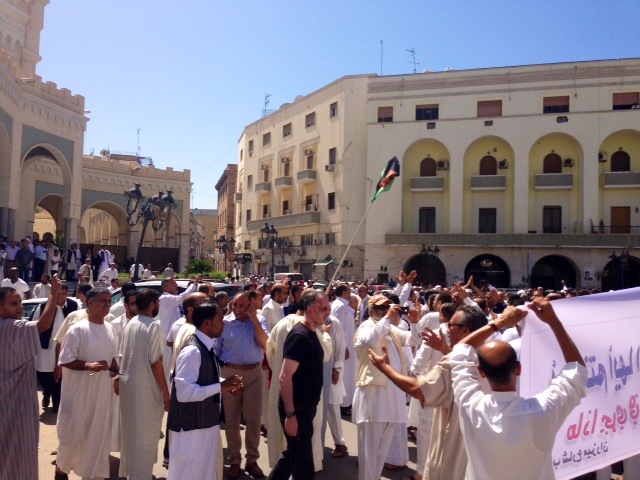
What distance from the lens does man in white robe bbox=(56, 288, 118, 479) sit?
202 inches

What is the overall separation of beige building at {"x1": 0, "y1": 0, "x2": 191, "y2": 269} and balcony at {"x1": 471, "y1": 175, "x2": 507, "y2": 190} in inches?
665

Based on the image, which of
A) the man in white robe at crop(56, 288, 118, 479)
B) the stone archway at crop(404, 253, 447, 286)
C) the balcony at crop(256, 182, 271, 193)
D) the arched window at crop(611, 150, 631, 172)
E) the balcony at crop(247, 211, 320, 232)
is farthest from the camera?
the balcony at crop(256, 182, 271, 193)

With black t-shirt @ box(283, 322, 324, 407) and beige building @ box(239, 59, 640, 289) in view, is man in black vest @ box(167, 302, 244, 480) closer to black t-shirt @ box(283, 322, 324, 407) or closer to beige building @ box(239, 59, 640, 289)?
black t-shirt @ box(283, 322, 324, 407)

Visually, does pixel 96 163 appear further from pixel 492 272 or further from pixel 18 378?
pixel 18 378

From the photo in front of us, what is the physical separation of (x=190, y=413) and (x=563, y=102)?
33.0 meters

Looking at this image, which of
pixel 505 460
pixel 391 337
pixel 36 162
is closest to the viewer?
pixel 505 460

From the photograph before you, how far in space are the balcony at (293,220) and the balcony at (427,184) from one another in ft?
23.4

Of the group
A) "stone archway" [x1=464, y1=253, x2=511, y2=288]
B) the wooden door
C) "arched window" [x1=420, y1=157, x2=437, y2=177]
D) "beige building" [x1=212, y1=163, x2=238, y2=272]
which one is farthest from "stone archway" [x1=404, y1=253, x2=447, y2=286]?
"beige building" [x1=212, y1=163, x2=238, y2=272]

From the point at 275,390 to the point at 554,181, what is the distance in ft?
102

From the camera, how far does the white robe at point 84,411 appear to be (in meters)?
5.14

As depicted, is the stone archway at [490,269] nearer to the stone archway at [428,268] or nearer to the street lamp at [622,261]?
the stone archway at [428,268]

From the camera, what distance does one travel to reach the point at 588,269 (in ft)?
104

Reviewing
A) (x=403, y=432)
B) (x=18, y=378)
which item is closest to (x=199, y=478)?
(x=18, y=378)

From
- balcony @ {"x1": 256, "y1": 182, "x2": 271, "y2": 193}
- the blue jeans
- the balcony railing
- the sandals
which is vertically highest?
balcony @ {"x1": 256, "y1": 182, "x2": 271, "y2": 193}
